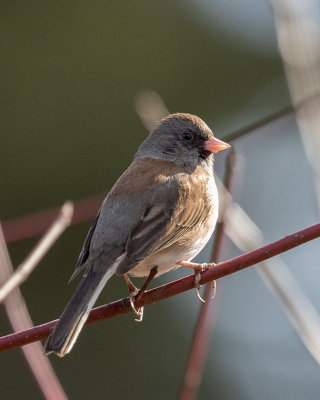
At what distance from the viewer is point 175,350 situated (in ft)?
19.1

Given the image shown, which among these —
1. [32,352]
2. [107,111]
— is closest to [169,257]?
[32,352]

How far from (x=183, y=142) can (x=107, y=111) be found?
7.70 ft

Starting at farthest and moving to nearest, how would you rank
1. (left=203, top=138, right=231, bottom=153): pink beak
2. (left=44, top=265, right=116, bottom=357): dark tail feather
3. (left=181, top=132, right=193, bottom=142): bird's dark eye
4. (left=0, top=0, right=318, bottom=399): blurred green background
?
(left=0, top=0, right=318, bottom=399): blurred green background
(left=181, top=132, right=193, bottom=142): bird's dark eye
(left=203, top=138, right=231, bottom=153): pink beak
(left=44, top=265, right=116, bottom=357): dark tail feather

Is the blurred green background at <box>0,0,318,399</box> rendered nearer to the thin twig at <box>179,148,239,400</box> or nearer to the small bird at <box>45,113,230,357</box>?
the small bird at <box>45,113,230,357</box>

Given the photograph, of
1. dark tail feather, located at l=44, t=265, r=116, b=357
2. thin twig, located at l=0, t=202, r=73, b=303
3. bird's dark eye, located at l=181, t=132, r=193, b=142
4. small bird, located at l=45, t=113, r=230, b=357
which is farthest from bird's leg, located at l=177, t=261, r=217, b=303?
bird's dark eye, located at l=181, t=132, r=193, b=142

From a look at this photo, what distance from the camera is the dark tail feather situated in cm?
211

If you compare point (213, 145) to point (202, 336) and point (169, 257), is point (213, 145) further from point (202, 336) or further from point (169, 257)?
point (202, 336)

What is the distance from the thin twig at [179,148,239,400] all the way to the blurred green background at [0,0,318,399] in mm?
2924

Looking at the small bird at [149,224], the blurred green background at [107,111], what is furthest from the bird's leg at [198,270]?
the blurred green background at [107,111]

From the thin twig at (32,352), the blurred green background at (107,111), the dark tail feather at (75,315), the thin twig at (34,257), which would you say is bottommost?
the blurred green background at (107,111)

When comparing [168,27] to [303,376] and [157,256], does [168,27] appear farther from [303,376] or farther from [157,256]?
[157,256]

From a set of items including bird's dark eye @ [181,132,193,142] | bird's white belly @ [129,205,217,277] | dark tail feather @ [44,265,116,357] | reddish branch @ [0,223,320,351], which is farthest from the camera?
bird's dark eye @ [181,132,193,142]

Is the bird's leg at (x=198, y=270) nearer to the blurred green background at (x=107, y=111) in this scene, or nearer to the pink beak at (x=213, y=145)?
the pink beak at (x=213, y=145)

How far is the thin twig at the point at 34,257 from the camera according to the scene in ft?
6.48
